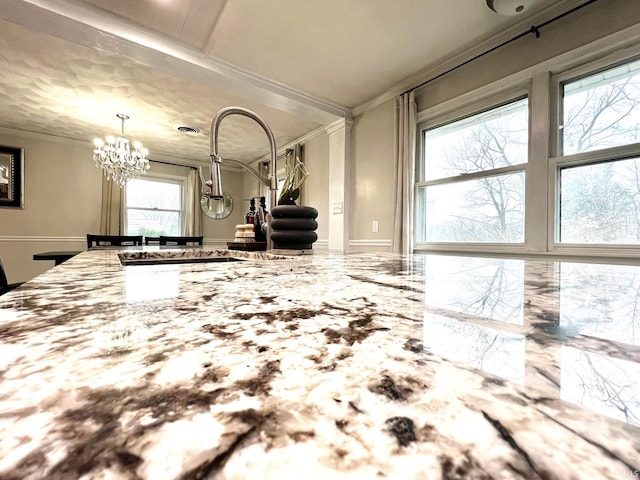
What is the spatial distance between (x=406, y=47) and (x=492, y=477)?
258 centimetres

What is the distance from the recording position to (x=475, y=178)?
2229 mm

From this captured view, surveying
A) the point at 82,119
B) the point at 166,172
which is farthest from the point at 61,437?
the point at 166,172

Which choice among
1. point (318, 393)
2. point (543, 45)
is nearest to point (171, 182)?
point (543, 45)

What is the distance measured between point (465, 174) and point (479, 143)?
0.83 feet

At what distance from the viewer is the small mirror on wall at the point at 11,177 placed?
3.56 meters

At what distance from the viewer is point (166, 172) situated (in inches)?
183

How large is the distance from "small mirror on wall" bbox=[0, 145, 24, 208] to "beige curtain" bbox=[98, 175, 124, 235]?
0.83 meters

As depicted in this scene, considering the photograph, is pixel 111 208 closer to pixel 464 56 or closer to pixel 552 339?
pixel 464 56

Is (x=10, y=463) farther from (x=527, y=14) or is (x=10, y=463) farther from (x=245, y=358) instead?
(x=527, y=14)

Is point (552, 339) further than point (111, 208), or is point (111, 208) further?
point (111, 208)

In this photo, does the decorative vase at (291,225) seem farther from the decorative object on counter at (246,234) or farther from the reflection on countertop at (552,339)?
the reflection on countertop at (552,339)

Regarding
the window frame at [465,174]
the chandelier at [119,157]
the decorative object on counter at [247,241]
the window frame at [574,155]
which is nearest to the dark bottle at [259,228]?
the decorative object on counter at [247,241]

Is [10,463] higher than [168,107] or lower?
lower

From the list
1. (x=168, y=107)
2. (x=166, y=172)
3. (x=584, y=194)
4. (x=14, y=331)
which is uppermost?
(x=168, y=107)
